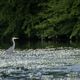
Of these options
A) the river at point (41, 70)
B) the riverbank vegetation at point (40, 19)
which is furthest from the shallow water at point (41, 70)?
the riverbank vegetation at point (40, 19)

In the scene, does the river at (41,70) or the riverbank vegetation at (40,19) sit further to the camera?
the riverbank vegetation at (40,19)

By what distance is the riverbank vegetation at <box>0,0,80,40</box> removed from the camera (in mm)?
55125

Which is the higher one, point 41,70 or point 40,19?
point 41,70

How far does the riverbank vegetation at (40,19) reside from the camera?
55.1 metres

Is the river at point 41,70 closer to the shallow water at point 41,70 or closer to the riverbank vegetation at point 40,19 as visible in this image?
the shallow water at point 41,70

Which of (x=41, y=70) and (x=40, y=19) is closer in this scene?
(x=41, y=70)

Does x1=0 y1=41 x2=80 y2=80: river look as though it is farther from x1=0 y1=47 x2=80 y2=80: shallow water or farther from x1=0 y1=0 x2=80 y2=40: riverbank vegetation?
x1=0 y1=0 x2=80 y2=40: riverbank vegetation

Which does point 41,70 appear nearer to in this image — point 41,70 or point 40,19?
point 41,70

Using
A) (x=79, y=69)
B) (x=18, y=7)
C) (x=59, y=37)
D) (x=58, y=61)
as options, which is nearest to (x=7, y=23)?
(x=18, y=7)

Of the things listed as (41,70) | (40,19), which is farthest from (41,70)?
(40,19)

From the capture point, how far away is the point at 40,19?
2411 inches

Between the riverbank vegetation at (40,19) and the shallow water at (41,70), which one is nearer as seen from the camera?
the shallow water at (41,70)

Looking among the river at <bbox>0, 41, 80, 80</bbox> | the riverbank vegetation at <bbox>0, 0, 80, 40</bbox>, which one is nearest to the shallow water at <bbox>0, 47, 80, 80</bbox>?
the river at <bbox>0, 41, 80, 80</bbox>

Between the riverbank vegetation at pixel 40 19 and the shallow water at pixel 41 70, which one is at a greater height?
the shallow water at pixel 41 70
